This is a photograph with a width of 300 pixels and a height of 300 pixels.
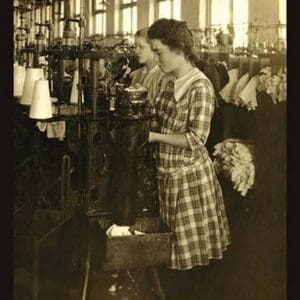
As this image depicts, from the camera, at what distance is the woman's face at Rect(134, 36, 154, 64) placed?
208cm

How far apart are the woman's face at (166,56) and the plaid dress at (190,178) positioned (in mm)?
24

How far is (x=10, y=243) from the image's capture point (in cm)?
208

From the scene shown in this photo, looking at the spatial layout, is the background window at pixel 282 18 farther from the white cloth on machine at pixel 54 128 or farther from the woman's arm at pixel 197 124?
the white cloth on machine at pixel 54 128

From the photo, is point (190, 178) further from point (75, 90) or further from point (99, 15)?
point (99, 15)

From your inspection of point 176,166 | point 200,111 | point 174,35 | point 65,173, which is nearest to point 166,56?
point 174,35

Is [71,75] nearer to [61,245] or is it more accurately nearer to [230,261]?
[61,245]

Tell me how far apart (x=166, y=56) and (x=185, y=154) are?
258mm

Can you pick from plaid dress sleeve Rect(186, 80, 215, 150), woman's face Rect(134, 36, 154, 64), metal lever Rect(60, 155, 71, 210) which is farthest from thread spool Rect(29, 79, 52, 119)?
plaid dress sleeve Rect(186, 80, 215, 150)

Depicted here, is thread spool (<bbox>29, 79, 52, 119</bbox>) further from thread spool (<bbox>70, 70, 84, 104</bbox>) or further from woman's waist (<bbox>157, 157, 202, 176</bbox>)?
woman's waist (<bbox>157, 157, 202, 176</bbox>)

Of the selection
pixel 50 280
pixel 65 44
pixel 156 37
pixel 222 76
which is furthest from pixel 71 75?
pixel 50 280

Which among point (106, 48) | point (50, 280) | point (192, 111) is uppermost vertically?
point (106, 48)

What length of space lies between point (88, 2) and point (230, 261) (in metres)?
0.77

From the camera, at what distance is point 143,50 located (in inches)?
81.9

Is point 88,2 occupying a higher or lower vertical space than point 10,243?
higher
